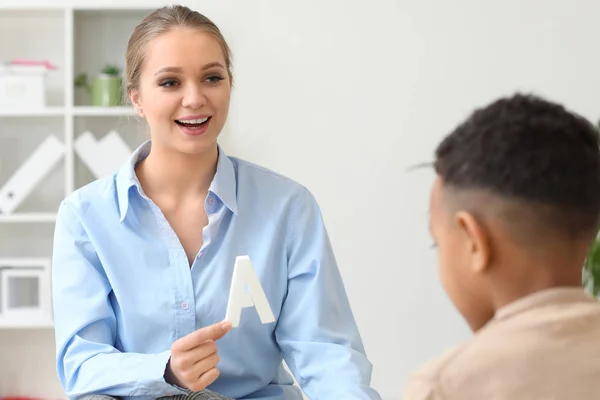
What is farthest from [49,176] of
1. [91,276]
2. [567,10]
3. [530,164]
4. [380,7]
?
[530,164]

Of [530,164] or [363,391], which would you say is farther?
[363,391]

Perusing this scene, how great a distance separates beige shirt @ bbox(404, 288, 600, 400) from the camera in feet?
2.76

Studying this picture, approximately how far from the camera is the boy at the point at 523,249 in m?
0.85

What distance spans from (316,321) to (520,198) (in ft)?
2.98

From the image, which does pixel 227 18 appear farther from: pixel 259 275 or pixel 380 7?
pixel 259 275

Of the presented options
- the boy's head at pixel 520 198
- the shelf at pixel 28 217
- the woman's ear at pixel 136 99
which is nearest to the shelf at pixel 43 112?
the shelf at pixel 28 217

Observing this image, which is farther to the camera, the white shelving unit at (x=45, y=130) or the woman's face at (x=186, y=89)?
the white shelving unit at (x=45, y=130)

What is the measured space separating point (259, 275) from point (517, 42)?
77.8 inches

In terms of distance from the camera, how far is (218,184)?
1.80 metres

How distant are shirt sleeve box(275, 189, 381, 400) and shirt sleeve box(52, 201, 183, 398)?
0.27 metres

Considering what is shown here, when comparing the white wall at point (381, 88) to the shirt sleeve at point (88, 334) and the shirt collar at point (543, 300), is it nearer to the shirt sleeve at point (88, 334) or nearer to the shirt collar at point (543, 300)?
the shirt sleeve at point (88, 334)

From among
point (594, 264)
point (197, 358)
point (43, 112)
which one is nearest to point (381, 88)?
point (594, 264)

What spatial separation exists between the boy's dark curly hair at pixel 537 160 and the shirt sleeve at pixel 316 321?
843mm

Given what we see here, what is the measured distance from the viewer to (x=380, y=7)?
3.34 m
